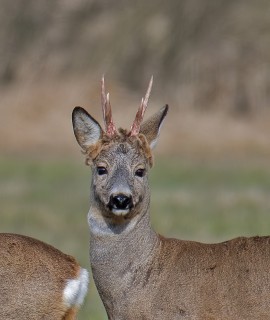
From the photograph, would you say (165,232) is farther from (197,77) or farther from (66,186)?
(197,77)

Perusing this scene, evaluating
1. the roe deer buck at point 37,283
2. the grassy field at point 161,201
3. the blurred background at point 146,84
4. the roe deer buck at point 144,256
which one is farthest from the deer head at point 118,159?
the blurred background at point 146,84

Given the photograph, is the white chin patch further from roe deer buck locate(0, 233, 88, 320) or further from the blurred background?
the blurred background

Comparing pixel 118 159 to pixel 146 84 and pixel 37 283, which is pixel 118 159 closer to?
pixel 37 283

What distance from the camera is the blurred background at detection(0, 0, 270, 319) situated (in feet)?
87.1

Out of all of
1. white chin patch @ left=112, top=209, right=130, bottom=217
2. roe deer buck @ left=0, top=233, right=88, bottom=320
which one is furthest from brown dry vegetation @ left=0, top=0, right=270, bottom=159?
roe deer buck @ left=0, top=233, right=88, bottom=320

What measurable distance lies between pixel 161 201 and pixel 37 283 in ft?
44.3

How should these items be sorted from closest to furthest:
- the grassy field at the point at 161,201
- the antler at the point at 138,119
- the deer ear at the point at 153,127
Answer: the antler at the point at 138,119 → the deer ear at the point at 153,127 → the grassy field at the point at 161,201

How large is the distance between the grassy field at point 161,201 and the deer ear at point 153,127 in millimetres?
2608

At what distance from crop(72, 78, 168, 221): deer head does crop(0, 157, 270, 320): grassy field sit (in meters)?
2.58

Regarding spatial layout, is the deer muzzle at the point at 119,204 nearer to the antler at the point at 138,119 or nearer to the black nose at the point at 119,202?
the black nose at the point at 119,202

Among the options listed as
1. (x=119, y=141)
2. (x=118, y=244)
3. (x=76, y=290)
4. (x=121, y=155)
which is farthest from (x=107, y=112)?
(x=76, y=290)

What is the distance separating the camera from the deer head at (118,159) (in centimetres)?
831

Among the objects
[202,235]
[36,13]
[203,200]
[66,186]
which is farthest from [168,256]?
[36,13]

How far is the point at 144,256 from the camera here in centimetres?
848
